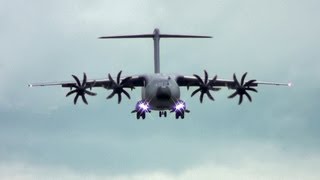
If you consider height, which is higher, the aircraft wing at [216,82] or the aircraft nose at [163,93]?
the aircraft wing at [216,82]

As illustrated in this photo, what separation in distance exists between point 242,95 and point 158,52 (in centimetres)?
1105

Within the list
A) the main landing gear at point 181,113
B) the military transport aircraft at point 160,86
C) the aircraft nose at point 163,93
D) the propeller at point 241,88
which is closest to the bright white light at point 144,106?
the military transport aircraft at point 160,86

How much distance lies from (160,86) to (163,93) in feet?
2.11

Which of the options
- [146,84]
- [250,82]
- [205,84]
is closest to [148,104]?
[146,84]

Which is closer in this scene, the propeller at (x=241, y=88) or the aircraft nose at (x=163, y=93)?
the aircraft nose at (x=163, y=93)

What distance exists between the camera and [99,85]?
56500 mm

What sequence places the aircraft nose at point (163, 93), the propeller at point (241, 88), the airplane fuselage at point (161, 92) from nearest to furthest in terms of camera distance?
the aircraft nose at point (163, 93) → the airplane fuselage at point (161, 92) → the propeller at point (241, 88)

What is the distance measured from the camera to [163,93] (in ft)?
160

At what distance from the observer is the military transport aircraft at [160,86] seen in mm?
49500

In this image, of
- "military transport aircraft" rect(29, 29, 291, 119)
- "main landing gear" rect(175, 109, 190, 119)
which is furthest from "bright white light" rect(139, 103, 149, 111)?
"main landing gear" rect(175, 109, 190, 119)

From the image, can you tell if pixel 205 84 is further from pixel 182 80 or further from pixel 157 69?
pixel 157 69

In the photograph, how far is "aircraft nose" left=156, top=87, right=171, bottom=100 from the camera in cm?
4862

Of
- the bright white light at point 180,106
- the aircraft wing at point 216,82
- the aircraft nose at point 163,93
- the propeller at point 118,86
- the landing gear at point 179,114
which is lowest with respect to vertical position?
the landing gear at point 179,114

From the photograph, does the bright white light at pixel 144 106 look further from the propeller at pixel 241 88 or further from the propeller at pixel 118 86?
the propeller at pixel 241 88
